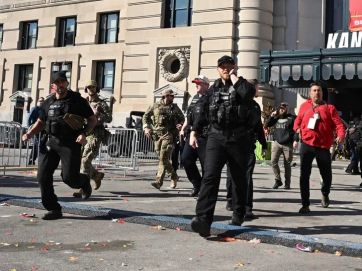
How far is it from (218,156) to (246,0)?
20.7m

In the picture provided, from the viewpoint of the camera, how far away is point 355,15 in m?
22.3

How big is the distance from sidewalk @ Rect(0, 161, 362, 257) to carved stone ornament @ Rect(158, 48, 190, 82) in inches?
577

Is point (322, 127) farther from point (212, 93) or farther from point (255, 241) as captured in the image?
point (255, 241)

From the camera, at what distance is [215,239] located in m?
5.52

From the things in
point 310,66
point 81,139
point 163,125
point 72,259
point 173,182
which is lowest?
point 72,259

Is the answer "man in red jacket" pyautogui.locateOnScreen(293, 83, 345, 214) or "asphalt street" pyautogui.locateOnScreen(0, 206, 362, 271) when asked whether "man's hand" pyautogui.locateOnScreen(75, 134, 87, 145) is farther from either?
"man in red jacket" pyautogui.locateOnScreen(293, 83, 345, 214)

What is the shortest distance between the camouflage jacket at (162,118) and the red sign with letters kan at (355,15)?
48.1 feet

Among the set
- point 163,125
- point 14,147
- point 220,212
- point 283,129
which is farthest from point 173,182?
point 14,147

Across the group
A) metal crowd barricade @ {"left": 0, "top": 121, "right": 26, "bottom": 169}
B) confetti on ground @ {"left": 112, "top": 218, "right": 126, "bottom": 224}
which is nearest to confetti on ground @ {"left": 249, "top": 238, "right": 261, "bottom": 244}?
confetti on ground @ {"left": 112, "top": 218, "right": 126, "bottom": 224}

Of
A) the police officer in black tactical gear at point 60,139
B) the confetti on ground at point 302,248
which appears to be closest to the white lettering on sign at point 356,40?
the police officer in black tactical gear at point 60,139

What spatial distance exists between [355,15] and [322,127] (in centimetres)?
1648

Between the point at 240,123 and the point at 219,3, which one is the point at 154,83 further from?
the point at 240,123

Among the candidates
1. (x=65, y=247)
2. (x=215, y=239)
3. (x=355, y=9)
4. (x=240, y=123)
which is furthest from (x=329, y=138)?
(x=355, y=9)

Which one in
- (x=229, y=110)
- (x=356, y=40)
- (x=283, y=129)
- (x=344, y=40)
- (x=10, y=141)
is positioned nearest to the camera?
(x=229, y=110)
